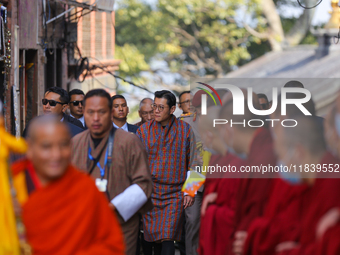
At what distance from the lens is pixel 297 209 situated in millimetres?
3293

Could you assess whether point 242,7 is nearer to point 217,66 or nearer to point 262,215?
point 217,66

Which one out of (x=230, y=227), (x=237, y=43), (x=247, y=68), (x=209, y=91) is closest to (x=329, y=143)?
(x=230, y=227)

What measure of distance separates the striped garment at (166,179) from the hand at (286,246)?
345cm

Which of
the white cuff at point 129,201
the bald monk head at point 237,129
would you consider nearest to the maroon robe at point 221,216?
the bald monk head at point 237,129

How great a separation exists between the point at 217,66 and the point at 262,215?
2448cm

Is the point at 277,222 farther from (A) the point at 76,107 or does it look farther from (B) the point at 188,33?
(B) the point at 188,33

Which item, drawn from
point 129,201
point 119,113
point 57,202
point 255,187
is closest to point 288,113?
Answer: point 255,187

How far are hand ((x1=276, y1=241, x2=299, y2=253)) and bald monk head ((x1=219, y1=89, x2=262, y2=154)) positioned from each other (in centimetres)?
79

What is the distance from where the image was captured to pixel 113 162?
465cm

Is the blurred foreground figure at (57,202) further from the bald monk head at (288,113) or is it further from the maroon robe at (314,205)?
the bald monk head at (288,113)

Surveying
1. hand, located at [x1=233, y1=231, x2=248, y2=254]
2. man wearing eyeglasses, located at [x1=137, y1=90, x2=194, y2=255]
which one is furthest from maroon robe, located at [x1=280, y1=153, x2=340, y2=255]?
man wearing eyeglasses, located at [x1=137, y1=90, x2=194, y2=255]

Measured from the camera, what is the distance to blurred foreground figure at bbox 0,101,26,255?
9.87 ft

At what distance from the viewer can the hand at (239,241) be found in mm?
3735

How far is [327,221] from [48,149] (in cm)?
150
